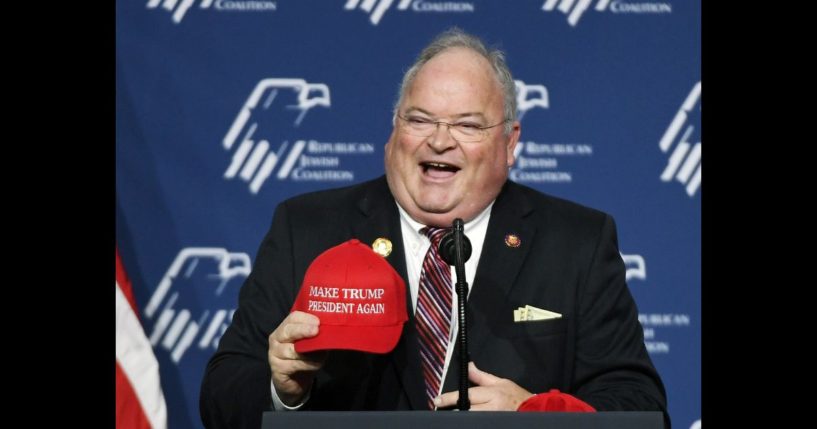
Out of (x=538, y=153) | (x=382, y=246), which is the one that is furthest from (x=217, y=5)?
(x=382, y=246)

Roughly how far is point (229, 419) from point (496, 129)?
935 millimetres

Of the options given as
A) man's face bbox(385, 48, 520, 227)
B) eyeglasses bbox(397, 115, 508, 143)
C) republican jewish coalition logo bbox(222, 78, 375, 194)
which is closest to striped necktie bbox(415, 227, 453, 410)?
man's face bbox(385, 48, 520, 227)

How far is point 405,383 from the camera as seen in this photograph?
2629 mm

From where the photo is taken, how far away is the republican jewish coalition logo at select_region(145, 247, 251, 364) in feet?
12.6

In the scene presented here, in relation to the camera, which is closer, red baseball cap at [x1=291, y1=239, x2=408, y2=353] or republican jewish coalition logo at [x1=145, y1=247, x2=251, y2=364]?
red baseball cap at [x1=291, y1=239, x2=408, y2=353]

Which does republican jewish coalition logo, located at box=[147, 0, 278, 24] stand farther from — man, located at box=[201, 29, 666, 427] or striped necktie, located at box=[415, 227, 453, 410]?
striped necktie, located at box=[415, 227, 453, 410]

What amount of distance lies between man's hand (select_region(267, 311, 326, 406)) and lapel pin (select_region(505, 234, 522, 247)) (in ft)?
2.27

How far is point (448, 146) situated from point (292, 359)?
0.75 metres

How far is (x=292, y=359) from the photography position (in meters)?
2.24

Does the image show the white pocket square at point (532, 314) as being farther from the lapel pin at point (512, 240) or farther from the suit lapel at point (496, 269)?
the lapel pin at point (512, 240)

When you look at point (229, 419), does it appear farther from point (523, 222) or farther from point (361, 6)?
point (361, 6)

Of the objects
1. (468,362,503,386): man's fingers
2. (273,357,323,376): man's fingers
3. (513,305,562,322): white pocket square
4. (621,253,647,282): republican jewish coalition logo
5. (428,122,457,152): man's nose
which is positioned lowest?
(468,362,503,386): man's fingers

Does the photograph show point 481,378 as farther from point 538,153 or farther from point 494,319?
point 538,153

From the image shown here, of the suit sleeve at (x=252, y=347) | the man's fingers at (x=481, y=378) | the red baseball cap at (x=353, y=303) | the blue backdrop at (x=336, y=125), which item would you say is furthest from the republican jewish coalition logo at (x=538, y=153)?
the red baseball cap at (x=353, y=303)
